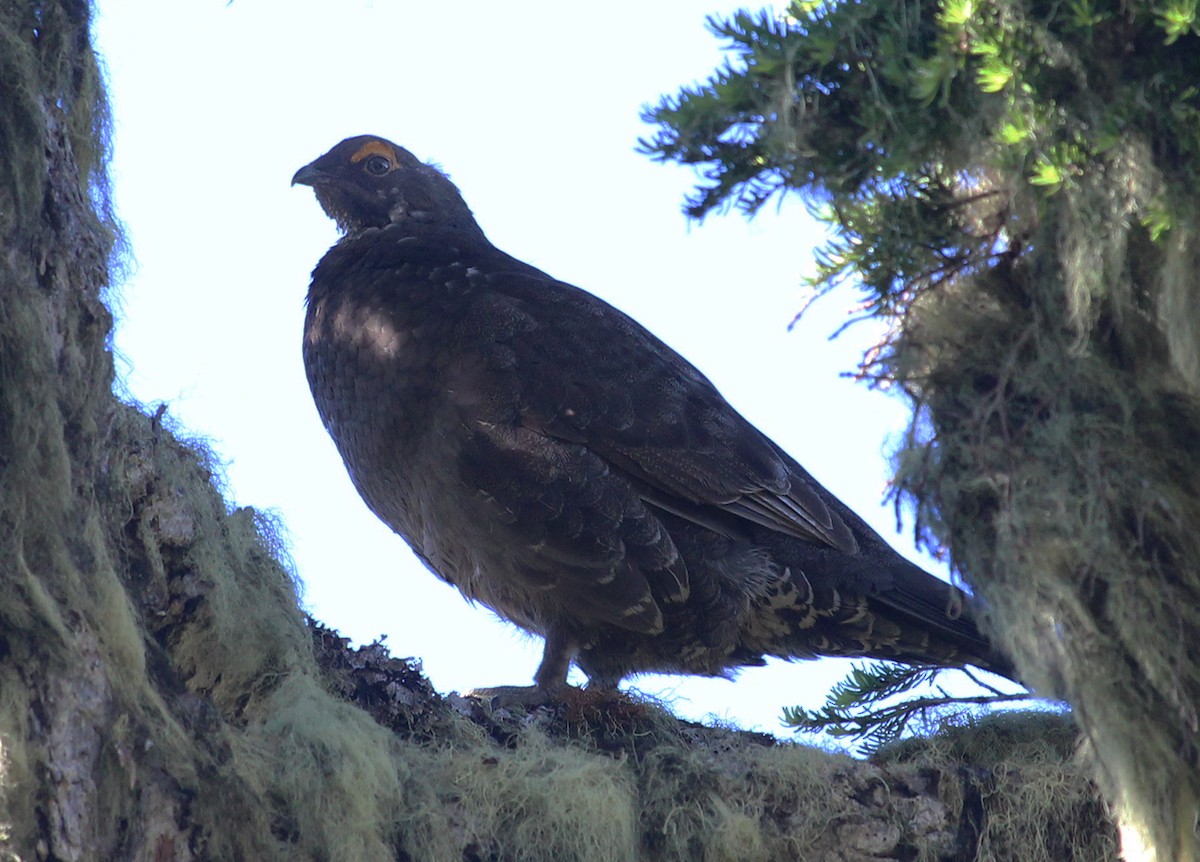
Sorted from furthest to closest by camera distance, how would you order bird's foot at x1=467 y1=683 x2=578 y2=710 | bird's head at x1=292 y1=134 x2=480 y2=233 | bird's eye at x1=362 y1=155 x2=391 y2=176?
bird's eye at x1=362 y1=155 x2=391 y2=176, bird's head at x1=292 y1=134 x2=480 y2=233, bird's foot at x1=467 y1=683 x2=578 y2=710

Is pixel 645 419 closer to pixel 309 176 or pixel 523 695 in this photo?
pixel 523 695

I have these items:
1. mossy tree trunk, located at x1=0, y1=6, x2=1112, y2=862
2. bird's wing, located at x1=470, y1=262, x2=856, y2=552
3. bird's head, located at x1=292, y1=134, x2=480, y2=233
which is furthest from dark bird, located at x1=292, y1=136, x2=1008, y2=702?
bird's head, located at x1=292, y1=134, x2=480, y2=233

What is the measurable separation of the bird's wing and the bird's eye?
1.33m

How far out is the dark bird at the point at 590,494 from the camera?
4727 mm

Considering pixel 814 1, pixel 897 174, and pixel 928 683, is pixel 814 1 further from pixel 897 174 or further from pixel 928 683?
pixel 928 683

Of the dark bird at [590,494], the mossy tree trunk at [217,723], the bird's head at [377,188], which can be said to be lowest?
the mossy tree trunk at [217,723]

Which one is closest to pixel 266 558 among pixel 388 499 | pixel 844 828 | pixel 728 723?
pixel 388 499

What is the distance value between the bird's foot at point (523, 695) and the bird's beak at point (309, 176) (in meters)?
2.52

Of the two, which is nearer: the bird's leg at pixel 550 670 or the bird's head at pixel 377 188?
the bird's leg at pixel 550 670

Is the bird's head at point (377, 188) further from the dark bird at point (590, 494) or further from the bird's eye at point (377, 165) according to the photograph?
the dark bird at point (590, 494)

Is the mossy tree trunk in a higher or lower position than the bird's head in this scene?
lower

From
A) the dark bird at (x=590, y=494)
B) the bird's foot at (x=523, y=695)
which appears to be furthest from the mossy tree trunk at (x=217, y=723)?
the dark bird at (x=590, y=494)

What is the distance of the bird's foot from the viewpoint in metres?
4.54

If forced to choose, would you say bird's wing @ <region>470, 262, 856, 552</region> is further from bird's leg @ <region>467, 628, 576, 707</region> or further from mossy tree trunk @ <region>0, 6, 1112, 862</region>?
mossy tree trunk @ <region>0, 6, 1112, 862</region>
